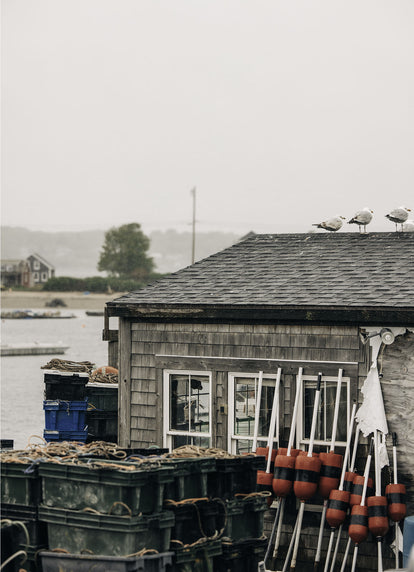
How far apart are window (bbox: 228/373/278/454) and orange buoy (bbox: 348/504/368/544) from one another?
1634 millimetres

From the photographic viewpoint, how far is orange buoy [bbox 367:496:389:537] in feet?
36.0

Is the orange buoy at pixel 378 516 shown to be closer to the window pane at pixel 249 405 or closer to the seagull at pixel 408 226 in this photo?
the window pane at pixel 249 405

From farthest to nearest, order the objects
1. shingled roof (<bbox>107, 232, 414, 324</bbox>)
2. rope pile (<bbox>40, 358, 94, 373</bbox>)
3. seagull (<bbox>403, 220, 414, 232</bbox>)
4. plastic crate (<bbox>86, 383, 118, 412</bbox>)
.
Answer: plastic crate (<bbox>86, 383, 118, 412</bbox>) → rope pile (<bbox>40, 358, 94, 373</bbox>) → seagull (<bbox>403, 220, 414, 232</bbox>) → shingled roof (<bbox>107, 232, 414, 324</bbox>)

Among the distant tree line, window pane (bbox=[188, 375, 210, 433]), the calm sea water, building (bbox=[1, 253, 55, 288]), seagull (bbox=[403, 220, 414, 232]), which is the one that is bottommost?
the calm sea water

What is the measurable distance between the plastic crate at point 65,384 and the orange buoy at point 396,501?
608cm

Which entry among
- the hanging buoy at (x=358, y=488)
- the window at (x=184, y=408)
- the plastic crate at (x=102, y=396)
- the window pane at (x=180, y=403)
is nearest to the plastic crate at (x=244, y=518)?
the hanging buoy at (x=358, y=488)

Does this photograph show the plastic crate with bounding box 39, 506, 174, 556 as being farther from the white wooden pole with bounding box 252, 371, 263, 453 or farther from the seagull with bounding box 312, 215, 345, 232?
the seagull with bounding box 312, 215, 345, 232

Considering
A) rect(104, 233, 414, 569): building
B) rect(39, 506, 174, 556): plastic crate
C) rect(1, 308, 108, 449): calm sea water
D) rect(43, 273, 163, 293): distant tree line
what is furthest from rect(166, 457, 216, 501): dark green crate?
rect(43, 273, 163, 293): distant tree line

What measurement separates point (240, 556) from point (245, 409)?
118 inches

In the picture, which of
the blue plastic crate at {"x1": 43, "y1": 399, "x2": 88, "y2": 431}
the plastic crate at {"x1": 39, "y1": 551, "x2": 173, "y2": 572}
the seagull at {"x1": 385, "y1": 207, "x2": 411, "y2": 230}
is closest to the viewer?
the plastic crate at {"x1": 39, "y1": 551, "x2": 173, "y2": 572}

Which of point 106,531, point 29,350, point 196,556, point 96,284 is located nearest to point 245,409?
point 196,556

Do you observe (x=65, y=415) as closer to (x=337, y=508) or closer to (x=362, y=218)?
(x=362, y=218)

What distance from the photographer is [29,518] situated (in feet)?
30.2

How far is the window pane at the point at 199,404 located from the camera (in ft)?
41.7
